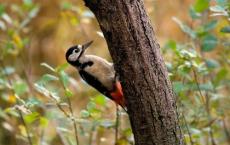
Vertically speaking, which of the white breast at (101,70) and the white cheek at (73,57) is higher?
the white cheek at (73,57)

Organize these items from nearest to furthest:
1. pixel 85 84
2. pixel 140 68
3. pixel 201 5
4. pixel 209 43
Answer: pixel 140 68
pixel 201 5
pixel 209 43
pixel 85 84

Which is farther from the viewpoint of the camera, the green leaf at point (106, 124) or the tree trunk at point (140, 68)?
the green leaf at point (106, 124)

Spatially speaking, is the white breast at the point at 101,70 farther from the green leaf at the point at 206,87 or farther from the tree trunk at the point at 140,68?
the tree trunk at the point at 140,68

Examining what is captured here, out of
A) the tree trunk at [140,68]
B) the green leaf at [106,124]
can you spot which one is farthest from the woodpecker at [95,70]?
the tree trunk at [140,68]

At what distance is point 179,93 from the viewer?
2.36 meters

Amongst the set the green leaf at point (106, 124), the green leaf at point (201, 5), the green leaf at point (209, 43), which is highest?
the green leaf at point (201, 5)

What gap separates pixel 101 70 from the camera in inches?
100

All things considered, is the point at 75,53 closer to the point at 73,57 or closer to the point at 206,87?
the point at 73,57

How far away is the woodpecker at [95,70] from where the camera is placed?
2490 millimetres

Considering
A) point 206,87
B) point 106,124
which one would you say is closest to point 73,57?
point 106,124

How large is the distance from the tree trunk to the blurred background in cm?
36

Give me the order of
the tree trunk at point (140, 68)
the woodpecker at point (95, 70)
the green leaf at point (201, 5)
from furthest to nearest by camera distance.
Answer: the woodpecker at point (95, 70), the green leaf at point (201, 5), the tree trunk at point (140, 68)

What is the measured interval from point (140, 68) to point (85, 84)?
2082 millimetres

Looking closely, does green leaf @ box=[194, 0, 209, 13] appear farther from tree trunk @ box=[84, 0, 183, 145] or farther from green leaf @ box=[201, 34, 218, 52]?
tree trunk @ box=[84, 0, 183, 145]
